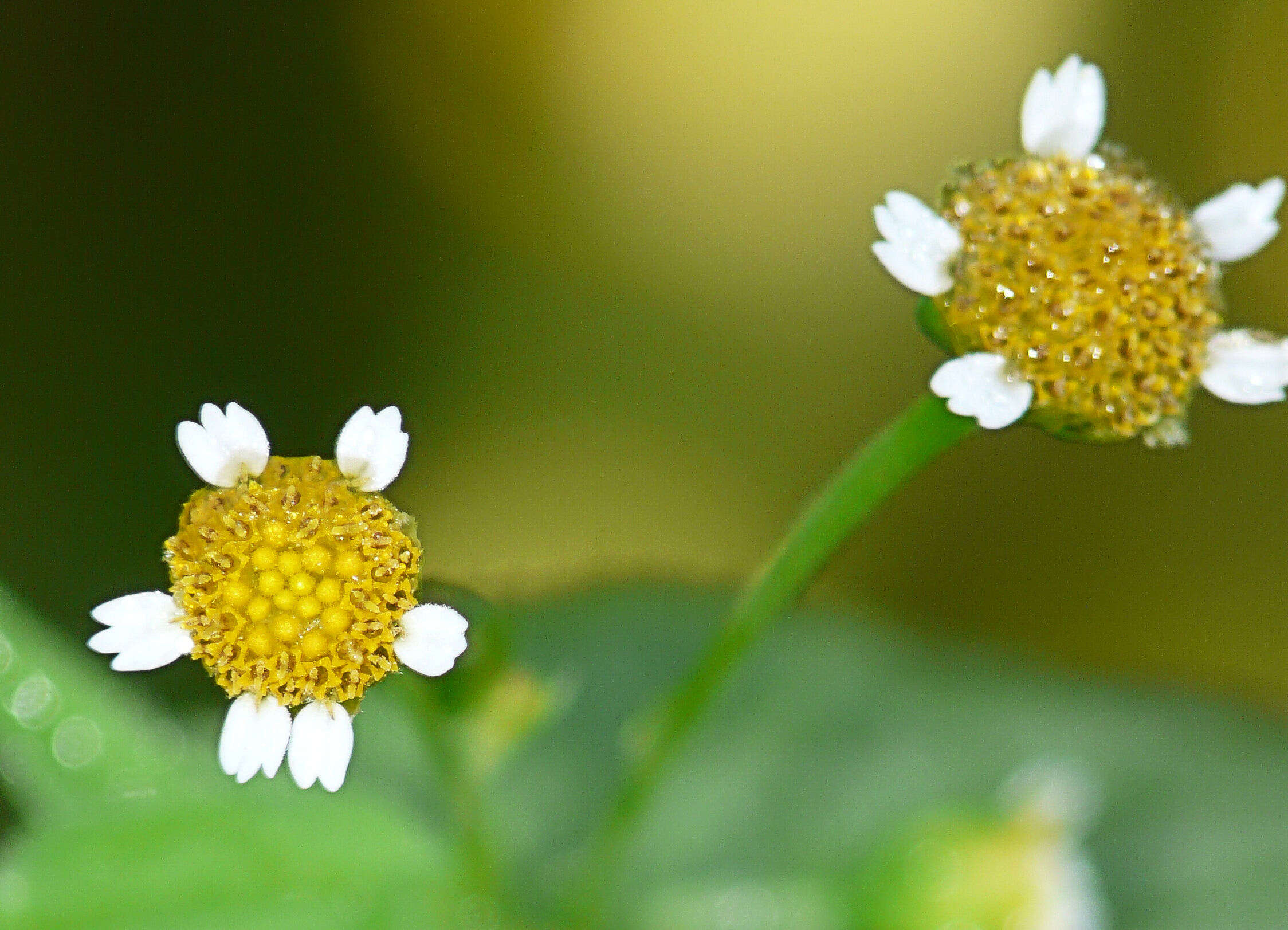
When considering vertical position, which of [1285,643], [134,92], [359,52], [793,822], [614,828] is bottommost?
[614,828]

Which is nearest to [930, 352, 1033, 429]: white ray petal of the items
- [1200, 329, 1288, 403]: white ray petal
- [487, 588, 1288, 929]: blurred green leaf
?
[1200, 329, 1288, 403]: white ray petal

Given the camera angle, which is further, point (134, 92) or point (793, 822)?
point (134, 92)

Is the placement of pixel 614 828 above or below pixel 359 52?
below

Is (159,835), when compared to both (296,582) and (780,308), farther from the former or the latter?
(780,308)

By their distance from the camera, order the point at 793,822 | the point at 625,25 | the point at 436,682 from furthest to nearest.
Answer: the point at 625,25
the point at 793,822
the point at 436,682

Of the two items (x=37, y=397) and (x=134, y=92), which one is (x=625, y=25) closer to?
(x=134, y=92)

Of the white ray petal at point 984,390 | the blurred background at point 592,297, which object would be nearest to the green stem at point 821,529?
the white ray petal at point 984,390

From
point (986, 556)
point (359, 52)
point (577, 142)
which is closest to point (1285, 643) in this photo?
point (986, 556)
